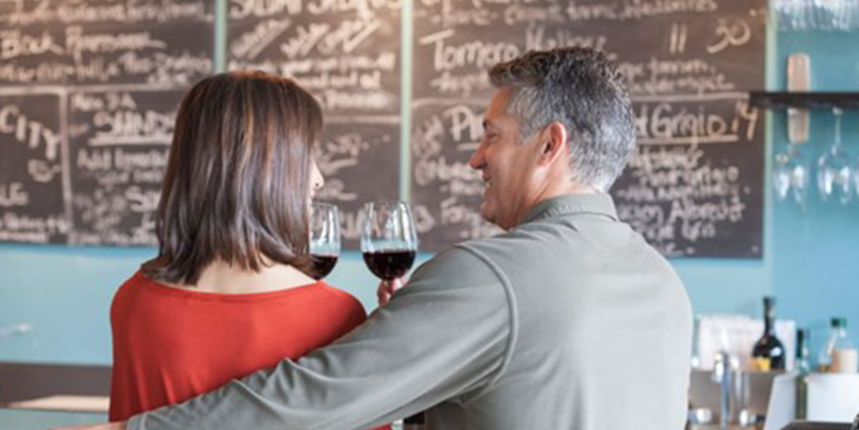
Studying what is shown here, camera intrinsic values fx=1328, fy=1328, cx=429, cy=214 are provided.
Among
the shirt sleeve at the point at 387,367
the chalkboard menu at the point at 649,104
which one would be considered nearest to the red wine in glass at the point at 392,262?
the shirt sleeve at the point at 387,367

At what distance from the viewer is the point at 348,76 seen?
4332 mm

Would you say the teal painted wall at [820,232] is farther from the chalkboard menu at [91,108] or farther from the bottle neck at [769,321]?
the chalkboard menu at [91,108]

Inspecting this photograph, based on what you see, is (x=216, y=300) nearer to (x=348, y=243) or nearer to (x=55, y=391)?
(x=348, y=243)

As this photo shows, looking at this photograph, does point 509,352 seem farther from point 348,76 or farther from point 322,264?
point 348,76

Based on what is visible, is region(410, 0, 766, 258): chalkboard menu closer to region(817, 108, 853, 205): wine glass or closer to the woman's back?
region(817, 108, 853, 205): wine glass

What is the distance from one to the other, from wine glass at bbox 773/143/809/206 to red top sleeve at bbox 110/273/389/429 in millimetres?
2616

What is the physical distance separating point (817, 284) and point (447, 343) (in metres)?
2.82

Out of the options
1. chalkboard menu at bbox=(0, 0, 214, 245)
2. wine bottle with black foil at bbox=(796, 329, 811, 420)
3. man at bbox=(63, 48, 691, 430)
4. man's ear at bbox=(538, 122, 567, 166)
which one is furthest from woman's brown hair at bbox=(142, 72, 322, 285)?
chalkboard menu at bbox=(0, 0, 214, 245)

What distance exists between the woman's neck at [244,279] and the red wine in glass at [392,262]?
1.45 ft

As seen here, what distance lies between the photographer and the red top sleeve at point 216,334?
1.44 m

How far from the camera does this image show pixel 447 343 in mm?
1343

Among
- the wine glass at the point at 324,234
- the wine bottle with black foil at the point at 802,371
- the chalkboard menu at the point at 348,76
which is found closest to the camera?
the wine glass at the point at 324,234

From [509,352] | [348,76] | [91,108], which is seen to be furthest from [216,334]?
[91,108]

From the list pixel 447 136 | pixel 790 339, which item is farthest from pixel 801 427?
pixel 447 136
